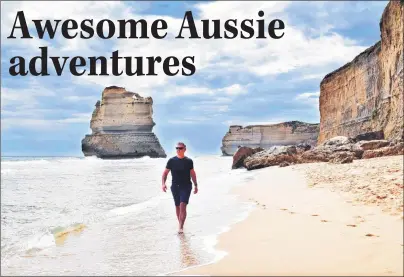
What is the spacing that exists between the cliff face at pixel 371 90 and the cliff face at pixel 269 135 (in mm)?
49830

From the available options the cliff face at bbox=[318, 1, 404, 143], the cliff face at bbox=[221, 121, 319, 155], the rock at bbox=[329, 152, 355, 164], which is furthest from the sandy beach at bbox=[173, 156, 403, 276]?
the cliff face at bbox=[221, 121, 319, 155]

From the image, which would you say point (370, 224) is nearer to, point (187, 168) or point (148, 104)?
point (187, 168)

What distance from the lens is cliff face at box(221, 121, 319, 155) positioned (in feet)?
315

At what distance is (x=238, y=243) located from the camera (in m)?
5.20

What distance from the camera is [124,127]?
7762 cm

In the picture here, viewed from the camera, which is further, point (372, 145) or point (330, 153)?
point (330, 153)

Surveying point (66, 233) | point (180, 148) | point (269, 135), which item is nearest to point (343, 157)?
point (180, 148)

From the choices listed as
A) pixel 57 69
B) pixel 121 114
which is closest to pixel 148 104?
pixel 121 114

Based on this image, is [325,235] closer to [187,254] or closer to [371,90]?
[187,254]

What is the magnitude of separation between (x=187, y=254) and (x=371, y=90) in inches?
1109

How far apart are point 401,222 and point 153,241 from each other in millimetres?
2933

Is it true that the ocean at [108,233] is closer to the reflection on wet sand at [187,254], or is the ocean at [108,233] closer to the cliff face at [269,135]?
the reflection on wet sand at [187,254]

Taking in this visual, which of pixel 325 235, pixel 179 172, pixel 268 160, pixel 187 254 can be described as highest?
pixel 268 160

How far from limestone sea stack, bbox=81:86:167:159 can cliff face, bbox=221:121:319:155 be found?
29224 millimetres
